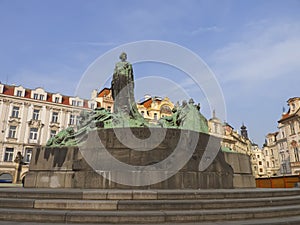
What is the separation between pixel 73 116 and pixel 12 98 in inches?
406

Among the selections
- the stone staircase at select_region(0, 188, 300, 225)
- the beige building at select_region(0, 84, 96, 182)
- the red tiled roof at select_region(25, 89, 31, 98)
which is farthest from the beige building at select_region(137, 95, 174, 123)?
the stone staircase at select_region(0, 188, 300, 225)

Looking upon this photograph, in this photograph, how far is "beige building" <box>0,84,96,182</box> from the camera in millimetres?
36031

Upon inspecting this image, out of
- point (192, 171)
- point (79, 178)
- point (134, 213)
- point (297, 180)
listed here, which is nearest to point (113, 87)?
point (79, 178)

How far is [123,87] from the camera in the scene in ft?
38.3

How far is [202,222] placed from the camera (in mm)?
5102

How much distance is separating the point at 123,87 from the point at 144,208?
7136mm

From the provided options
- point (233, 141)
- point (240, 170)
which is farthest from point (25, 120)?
point (233, 141)

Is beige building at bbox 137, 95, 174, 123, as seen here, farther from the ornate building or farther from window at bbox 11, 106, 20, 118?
the ornate building

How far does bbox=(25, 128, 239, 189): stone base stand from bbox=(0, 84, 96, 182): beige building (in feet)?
89.4

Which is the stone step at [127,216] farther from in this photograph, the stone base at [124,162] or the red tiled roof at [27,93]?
the red tiled roof at [27,93]

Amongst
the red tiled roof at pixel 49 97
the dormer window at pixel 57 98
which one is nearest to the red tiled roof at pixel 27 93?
the red tiled roof at pixel 49 97

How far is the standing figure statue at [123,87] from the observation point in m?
11.4

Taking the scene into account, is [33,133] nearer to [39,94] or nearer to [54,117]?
[54,117]

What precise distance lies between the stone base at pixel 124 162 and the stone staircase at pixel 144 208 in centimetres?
204
